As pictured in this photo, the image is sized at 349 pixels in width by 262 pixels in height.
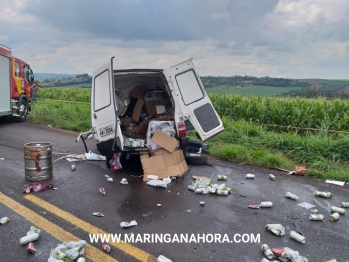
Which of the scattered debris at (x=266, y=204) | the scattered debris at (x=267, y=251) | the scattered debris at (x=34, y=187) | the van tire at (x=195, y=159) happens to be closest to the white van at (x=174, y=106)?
the van tire at (x=195, y=159)

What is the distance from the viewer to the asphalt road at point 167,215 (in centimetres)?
329

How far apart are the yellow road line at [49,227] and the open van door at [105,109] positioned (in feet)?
6.11

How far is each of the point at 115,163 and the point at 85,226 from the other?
103 inches

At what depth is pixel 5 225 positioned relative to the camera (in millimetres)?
3689

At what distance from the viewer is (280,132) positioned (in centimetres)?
984

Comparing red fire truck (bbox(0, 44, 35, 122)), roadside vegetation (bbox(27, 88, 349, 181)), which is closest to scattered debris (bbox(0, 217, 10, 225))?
roadside vegetation (bbox(27, 88, 349, 181))

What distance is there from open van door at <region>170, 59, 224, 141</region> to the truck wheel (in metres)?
9.23

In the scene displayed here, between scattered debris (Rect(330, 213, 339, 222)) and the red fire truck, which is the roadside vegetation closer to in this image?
the red fire truck

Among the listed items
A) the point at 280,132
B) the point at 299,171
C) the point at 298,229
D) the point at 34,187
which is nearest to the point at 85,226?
the point at 34,187

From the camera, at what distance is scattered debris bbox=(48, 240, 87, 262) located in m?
3.00

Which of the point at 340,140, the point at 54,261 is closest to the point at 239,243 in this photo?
the point at 54,261

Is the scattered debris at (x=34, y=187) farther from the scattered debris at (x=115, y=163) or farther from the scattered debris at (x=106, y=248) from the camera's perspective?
the scattered debris at (x=106, y=248)

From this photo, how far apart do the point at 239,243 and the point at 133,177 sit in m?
2.81

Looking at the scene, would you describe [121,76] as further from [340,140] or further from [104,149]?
[340,140]
